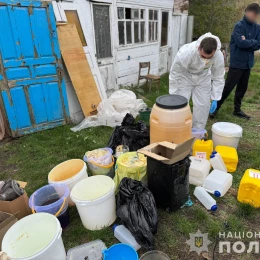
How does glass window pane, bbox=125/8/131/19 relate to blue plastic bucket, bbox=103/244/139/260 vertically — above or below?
above

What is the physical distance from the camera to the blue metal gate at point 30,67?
3.40 meters

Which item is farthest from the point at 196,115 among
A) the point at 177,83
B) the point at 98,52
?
the point at 98,52

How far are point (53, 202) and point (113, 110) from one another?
244 cm

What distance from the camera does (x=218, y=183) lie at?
94.9 inches

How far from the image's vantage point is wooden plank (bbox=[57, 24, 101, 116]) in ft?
13.4

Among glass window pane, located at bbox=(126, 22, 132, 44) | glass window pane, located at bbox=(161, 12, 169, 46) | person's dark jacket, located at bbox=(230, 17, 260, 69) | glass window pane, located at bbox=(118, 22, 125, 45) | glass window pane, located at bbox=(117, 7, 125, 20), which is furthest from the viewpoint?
glass window pane, located at bbox=(161, 12, 169, 46)

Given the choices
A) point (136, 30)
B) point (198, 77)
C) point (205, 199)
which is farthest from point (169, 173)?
point (136, 30)

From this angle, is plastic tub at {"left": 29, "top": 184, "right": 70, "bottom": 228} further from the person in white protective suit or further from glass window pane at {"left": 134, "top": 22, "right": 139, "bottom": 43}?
glass window pane at {"left": 134, "top": 22, "right": 139, "bottom": 43}

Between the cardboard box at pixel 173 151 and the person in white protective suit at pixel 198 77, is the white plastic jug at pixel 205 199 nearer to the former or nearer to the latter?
the cardboard box at pixel 173 151

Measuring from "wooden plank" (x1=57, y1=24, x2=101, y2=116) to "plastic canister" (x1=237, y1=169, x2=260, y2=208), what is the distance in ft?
10.1

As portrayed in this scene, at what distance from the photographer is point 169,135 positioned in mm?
2469

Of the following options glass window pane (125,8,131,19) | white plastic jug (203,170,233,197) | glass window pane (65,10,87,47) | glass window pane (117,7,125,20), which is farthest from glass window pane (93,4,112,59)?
white plastic jug (203,170,233,197)

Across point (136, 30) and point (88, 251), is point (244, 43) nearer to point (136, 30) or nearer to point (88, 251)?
point (136, 30)

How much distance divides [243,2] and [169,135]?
1485 cm
